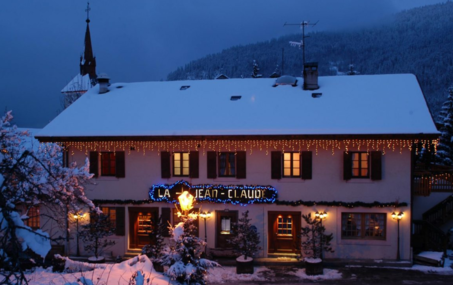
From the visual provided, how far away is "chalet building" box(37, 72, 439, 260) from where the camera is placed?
17.4m

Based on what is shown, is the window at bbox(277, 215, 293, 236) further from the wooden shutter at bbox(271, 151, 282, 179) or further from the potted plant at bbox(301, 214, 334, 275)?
the wooden shutter at bbox(271, 151, 282, 179)

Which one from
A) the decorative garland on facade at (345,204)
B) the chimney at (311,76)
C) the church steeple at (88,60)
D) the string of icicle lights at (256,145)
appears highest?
the church steeple at (88,60)

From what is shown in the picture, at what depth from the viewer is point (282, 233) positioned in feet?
60.4

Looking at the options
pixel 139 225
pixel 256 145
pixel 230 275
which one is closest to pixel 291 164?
pixel 256 145

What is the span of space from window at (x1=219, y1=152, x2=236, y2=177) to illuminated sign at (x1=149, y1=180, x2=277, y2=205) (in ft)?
2.09

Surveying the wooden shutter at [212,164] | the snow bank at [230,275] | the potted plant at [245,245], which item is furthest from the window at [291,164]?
the snow bank at [230,275]

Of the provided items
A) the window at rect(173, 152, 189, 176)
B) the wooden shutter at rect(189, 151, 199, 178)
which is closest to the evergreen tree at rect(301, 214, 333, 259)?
the wooden shutter at rect(189, 151, 199, 178)

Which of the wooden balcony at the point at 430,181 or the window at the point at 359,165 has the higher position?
the window at the point at 359,165

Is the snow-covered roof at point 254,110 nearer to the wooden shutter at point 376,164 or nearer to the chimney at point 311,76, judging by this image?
the chimney at point 311,76

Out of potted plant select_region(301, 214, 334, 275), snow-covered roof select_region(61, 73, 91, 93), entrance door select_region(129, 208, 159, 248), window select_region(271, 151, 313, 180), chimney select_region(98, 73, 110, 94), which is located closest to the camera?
potted plant select_region(301, 214, 334, 275)

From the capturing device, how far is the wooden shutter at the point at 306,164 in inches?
699

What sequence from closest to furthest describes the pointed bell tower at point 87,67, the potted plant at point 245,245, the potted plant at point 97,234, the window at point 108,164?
the potted plant at point 245,245 < the potted plant at point 97,234 < the window at point 108,164 < the pointed bell tower at point 87,67

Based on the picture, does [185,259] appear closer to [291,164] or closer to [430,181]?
[291,164]

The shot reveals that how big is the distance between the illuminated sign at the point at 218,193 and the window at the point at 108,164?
2272 mm
